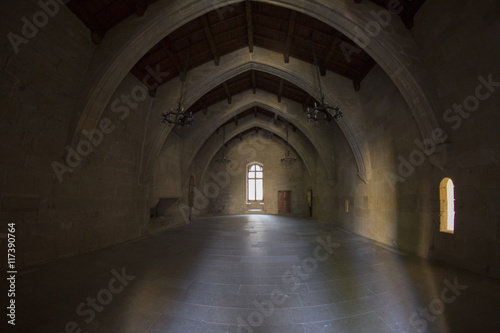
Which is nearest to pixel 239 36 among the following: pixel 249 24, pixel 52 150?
pixel 249 24

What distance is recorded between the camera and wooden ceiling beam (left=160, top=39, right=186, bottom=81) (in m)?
5.33

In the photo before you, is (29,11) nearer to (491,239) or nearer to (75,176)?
(75,176)

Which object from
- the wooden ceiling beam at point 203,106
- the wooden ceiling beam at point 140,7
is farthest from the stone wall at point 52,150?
the wooden ceiling beam at point 203,106

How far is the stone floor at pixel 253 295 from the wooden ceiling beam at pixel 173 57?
17.2 ft

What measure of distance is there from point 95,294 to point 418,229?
5853 mm

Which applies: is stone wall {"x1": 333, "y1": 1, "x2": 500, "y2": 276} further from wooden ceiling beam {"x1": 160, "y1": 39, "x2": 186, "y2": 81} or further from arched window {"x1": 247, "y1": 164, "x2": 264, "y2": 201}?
arched window {"x1": 247, "y1": 164, "x2": 264, "y2": 201}

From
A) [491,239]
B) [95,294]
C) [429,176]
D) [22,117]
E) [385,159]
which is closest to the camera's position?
[95,294]

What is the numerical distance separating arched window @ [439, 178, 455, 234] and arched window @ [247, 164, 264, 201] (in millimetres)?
11490

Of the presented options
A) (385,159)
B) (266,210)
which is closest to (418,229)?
(385,159)

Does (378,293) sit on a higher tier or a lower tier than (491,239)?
lower

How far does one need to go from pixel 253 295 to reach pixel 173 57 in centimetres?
631

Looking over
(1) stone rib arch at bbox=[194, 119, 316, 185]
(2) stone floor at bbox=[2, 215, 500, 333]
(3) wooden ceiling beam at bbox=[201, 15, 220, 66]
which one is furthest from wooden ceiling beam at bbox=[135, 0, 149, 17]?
(1) stone rib arch at bbox=[194, 119, 316, 185]

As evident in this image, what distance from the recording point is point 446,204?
3916 millimetres

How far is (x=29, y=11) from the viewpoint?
10.4 feet
